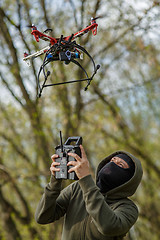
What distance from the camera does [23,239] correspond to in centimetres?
714

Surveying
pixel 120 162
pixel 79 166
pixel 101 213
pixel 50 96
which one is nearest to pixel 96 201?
pixel 101 213

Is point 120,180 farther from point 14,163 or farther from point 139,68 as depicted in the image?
point 139,68

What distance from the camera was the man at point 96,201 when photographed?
198 centimetres

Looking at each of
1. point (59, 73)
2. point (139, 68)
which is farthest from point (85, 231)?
point (139, 68)

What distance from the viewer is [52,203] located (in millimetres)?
2330

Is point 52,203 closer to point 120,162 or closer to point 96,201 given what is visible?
point 96,201

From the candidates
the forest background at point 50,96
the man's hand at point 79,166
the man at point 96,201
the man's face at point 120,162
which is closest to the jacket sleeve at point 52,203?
the man at point 96,201

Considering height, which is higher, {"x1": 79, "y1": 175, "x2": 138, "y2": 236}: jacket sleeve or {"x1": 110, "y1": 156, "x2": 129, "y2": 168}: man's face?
{"x1": 110, "y1": 156, "x2": 129, "y2": 168}: man's face

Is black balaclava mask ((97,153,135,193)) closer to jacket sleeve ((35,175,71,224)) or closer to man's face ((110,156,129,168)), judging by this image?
man's face ((110,156,129,168))

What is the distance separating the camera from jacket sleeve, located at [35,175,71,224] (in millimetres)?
2311

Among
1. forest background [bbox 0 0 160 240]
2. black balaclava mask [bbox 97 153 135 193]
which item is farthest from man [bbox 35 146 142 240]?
forest background [bbox 0 0 160 240]

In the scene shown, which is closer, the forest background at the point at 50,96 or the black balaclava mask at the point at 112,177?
the black balaclava mask at the point at 112,177

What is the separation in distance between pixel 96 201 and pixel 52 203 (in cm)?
53

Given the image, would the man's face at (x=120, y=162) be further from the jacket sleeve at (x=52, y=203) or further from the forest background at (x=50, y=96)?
the forest background at (x=50, y=96)
